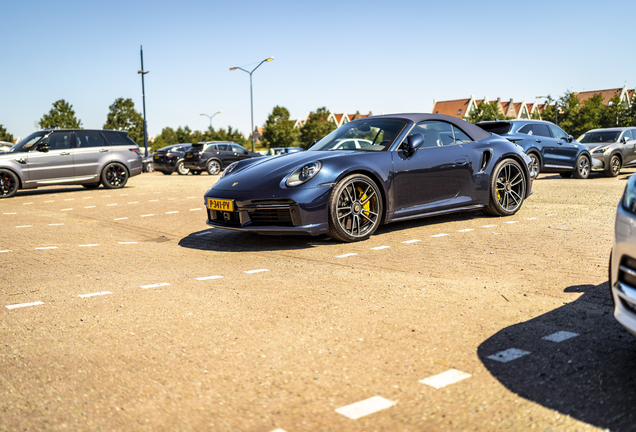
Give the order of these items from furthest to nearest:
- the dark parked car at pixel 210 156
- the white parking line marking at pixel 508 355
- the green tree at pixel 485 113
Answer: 1. the green tree at pixel 485 113
2. the dark parked car at pixel 210 156
3. the white parking line marking at pixel 508 355

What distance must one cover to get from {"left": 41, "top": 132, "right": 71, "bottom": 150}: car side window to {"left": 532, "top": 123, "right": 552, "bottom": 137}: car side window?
11.7 metres

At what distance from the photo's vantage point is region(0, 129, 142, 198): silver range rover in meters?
13.6

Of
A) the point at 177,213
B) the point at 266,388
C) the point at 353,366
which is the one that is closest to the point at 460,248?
the point at 353,366

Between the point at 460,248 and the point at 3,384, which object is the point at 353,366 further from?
the point at 460,248

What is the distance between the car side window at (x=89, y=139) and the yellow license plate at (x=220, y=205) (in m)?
9.64

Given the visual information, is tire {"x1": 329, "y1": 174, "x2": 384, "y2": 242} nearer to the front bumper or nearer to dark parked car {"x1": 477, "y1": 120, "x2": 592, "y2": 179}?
the front bumper

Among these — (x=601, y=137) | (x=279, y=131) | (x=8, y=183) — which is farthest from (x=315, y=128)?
(x=8, y=183)

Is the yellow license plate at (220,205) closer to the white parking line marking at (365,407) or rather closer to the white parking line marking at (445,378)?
the white parking line marking at (445,378)

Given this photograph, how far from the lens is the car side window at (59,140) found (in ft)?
46.4

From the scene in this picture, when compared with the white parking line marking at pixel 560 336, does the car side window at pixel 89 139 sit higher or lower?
higher

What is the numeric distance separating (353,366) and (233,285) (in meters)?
1.92

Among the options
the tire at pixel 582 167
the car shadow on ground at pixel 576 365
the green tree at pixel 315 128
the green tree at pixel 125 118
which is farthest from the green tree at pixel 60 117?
the car shadow on ground at pixel 576 365

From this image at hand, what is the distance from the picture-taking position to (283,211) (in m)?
5.93

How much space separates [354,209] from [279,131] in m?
67.2
